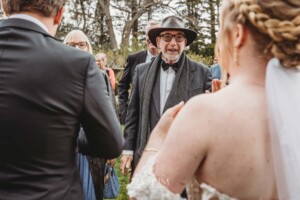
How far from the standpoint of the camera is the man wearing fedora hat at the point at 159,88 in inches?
158

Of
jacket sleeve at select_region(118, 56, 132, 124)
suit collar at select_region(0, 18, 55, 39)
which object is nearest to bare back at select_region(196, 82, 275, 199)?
suit collar at select_region(0, 18, 55, 39)

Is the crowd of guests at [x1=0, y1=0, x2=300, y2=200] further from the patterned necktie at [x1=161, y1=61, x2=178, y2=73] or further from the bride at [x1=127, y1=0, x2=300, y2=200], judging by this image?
the patterned necktie at [x1=161, y1=61, x2=178, y2=73]

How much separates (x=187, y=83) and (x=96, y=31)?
2121 centimetres

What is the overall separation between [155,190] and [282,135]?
1.58 ft

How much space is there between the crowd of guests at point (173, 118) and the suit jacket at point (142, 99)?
1745mm

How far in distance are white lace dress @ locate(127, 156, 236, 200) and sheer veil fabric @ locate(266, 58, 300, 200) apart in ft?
0.65

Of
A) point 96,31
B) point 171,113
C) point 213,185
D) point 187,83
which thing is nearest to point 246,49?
point 171,113

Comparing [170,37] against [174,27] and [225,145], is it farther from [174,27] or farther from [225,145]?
[225,145]

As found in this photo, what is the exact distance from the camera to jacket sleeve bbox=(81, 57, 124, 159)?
6.34 ft

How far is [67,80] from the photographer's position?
188 cm

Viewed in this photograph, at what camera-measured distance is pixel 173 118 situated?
1.71m

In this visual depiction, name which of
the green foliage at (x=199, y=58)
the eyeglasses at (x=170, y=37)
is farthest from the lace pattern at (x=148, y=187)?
the green foliage at (x=199, y=58)

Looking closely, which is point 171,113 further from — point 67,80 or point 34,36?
point 34,36

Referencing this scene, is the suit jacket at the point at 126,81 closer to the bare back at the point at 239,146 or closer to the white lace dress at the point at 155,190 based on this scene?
the white lace dress at the point at 155,190
